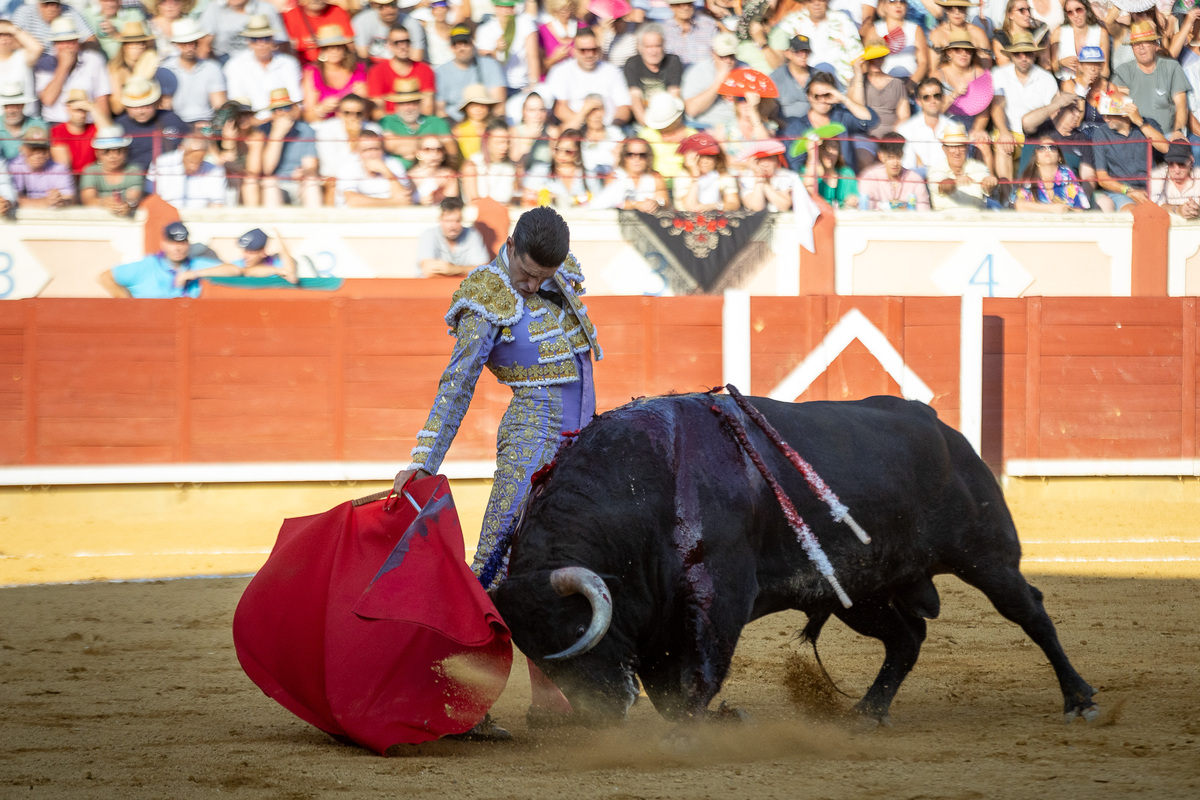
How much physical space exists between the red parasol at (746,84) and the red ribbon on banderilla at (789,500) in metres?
5.75

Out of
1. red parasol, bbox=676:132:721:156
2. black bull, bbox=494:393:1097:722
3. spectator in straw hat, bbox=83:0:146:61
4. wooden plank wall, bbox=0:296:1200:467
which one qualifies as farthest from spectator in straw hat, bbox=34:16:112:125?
black bull, bbox=494:393:1097:722

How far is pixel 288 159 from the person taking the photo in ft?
24.5

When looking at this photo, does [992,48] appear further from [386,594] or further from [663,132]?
[386,594]

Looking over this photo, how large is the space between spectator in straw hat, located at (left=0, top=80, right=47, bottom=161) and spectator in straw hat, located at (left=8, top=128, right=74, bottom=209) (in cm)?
4

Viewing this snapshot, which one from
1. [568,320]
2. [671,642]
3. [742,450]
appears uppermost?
[568,320]

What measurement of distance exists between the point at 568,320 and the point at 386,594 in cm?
75

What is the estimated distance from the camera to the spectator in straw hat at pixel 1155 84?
839 centimetres

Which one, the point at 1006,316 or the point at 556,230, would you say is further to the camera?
the point at 1006,316

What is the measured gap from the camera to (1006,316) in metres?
7.41

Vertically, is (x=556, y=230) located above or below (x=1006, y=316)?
above

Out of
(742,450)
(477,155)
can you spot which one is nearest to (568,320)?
(742,450)

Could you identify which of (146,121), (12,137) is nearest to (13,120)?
(12,137)

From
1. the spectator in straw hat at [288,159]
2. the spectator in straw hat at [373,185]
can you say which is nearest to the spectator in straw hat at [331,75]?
the spectator in straw hat at [288,159]

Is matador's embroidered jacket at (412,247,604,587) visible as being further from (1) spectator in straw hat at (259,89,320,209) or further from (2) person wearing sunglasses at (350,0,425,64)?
(2) person wearing sunglasses at (350,0,425,64)
